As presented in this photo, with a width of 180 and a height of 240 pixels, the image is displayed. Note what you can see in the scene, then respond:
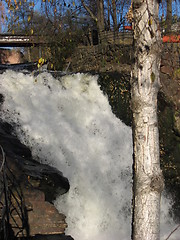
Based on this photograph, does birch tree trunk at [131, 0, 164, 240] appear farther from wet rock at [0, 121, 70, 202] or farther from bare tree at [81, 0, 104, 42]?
bare tree at [81, 0, 104, 42]

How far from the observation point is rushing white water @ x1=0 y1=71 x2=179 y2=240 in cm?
835

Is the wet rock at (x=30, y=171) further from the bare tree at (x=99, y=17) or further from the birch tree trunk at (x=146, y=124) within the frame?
the bare tree at (x=99, y=17)

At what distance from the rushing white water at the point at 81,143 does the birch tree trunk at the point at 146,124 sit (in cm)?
427

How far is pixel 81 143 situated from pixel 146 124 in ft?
19.5

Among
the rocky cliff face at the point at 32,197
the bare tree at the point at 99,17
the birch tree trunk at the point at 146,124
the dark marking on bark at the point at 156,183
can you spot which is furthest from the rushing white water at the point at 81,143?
the dark marking on bark at the point at 156,183

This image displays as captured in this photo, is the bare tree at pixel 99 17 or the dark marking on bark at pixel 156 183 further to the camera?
the bare tree at pixel 99 17

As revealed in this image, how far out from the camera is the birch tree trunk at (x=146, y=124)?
3.91 metres

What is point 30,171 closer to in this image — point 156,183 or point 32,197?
point 32,197

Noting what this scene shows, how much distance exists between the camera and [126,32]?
44.2 feet

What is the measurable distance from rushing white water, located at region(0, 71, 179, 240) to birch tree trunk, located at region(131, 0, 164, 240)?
4.27 metres

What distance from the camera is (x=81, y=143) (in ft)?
32.3

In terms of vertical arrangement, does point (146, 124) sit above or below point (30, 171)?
above

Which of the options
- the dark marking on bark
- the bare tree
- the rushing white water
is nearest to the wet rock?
the rushing white water

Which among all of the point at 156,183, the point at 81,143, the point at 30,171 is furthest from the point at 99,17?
the point at 156,183
